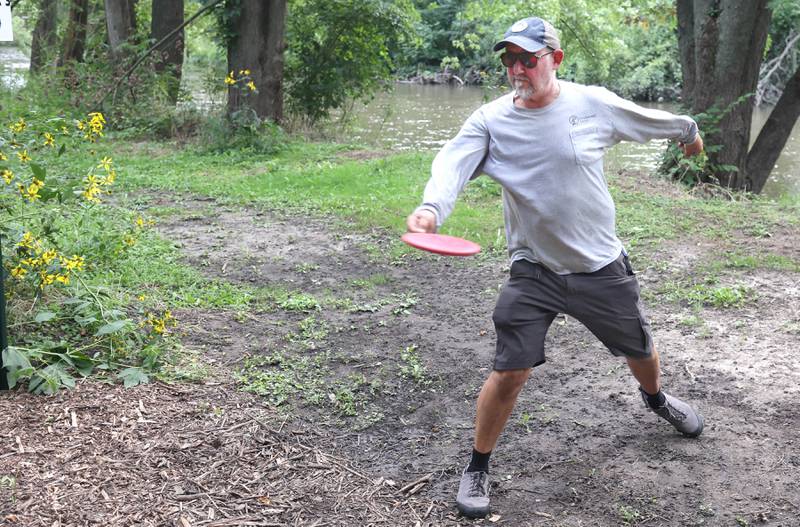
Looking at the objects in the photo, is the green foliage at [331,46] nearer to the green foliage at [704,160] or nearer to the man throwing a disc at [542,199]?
the green foliage at [704,160]

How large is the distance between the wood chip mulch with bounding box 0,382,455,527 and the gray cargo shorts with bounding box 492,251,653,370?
0.86 metres

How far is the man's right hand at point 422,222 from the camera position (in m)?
3.45

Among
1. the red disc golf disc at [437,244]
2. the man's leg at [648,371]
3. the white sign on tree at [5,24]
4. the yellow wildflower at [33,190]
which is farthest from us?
the yellow wildflower at [33,190]

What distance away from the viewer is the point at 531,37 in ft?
12.3

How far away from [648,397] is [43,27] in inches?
967

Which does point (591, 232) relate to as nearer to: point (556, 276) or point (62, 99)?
point (556, 276)

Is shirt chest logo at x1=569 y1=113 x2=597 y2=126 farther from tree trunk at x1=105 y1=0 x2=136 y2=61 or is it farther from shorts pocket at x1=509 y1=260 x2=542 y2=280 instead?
tree trunk at x1=105 y1=0 x2=136 y2=61

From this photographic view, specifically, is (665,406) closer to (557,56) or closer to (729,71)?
(557,56)

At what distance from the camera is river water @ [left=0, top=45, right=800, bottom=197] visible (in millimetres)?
16875

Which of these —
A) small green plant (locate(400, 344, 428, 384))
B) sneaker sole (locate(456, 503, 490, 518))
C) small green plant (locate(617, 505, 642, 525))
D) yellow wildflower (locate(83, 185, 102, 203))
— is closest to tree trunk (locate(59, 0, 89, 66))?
yellow wildflower (locate(83, 185, 102, 203))

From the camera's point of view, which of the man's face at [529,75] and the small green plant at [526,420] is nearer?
the man's face at [529,75]

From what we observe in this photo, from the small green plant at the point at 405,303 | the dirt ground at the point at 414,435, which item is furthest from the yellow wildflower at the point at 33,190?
the small green plant at the point at 405,303

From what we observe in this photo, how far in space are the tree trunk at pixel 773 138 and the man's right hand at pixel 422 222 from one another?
33.8 feet

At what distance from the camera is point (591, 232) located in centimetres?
392
